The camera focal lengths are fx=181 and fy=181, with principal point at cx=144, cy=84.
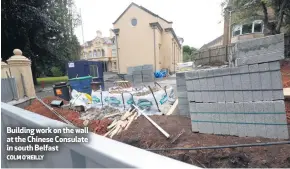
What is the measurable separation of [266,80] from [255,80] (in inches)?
6.8

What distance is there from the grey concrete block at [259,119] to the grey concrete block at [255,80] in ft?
1.07

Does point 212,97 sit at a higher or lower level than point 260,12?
lower

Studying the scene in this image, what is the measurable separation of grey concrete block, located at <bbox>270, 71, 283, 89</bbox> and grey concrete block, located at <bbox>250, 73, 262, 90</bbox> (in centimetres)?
20

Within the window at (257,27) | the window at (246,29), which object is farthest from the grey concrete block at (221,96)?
the window at (257,27)

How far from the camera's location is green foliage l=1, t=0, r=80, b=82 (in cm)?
1397

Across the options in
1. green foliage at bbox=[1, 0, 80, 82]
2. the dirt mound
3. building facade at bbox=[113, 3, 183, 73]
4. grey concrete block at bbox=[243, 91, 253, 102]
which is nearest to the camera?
the dirt mound

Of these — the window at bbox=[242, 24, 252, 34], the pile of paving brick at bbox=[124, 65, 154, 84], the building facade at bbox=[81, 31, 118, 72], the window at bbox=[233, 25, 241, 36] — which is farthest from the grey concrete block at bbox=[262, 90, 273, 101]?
the building facade at bbox=[81, 31, 118, 72]

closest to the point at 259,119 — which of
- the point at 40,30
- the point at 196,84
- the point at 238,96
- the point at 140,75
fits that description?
the point at 238,96

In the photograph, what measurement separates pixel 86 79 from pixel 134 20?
16210mm

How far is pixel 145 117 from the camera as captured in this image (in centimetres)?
533

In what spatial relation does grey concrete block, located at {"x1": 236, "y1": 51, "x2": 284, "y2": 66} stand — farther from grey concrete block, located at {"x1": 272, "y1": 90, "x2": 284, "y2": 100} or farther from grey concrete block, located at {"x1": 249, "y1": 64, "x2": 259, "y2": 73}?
grey concrete block, located at {"x1": 272, "y1": 90, "x2": 284, "y2": 100}

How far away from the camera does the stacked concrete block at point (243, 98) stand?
3.27 m

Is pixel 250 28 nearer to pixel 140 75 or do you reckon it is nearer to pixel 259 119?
pixel 140 75

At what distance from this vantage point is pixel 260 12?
16.5m
